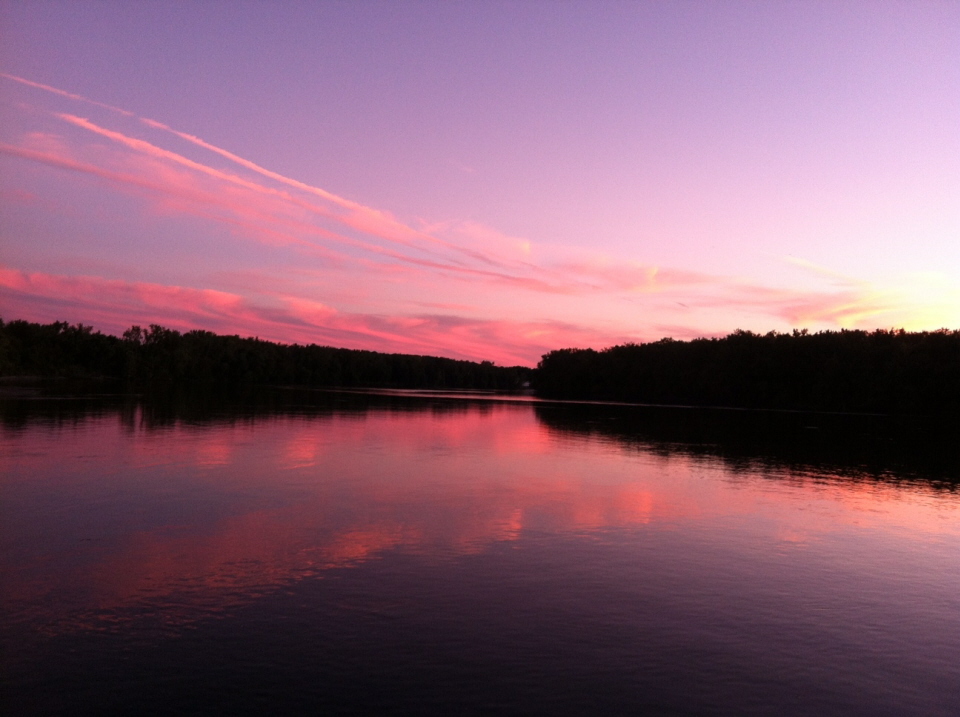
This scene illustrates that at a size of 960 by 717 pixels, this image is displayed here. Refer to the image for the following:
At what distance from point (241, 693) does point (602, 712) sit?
17.1 ft

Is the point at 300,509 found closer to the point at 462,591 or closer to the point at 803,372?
the point at 462,591

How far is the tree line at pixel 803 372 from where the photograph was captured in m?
111

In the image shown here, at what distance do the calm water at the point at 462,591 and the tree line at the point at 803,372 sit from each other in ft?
287

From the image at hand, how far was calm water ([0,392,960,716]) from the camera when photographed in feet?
36.6

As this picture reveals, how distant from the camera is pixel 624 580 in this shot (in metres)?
17.1

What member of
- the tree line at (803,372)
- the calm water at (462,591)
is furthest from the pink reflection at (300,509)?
the tree line at (803,372)

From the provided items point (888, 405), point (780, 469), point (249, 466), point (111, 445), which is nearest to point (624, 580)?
point (249, 466)

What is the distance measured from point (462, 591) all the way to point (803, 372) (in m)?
131

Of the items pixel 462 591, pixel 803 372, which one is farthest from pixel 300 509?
pixel 803 372

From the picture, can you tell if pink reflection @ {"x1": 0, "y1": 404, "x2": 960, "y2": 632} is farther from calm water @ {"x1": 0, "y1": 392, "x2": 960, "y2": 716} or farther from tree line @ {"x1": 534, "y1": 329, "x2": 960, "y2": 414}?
Result: tree line @ {"x1": 534, "y1": 329, "x2": 960, "y2": 414}

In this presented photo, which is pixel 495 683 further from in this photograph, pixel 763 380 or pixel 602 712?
pixel 763 380

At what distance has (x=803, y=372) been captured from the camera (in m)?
133

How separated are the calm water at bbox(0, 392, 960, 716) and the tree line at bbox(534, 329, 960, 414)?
287 feet

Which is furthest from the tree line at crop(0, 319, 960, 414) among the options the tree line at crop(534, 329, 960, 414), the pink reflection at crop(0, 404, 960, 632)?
the pink reflection at crop(0, 404, 960, 632)
